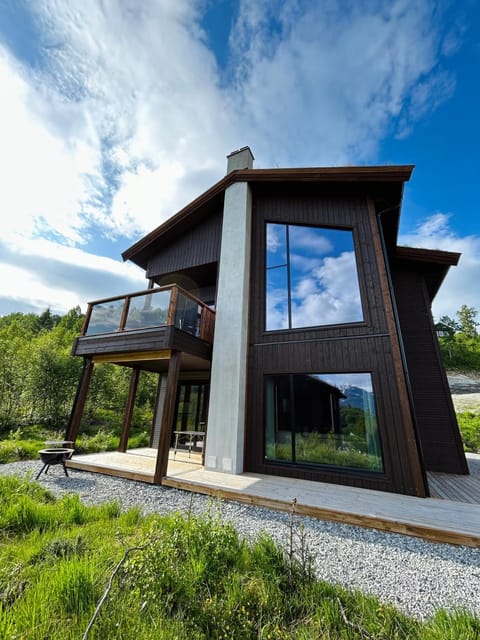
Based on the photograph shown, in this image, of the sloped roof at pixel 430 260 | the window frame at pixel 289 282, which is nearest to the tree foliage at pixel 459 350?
the sloped roof at pixel 430 260

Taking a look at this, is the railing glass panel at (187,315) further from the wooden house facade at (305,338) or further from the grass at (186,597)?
the grass at (186,597)

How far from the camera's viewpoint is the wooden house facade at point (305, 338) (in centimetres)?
486

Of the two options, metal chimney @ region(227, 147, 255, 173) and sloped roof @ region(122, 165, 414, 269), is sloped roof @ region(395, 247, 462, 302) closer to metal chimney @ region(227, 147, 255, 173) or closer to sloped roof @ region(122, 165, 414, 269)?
sloped roof @ region(122, 165, 414, 269)

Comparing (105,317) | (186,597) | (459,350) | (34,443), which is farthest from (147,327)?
(459,350)

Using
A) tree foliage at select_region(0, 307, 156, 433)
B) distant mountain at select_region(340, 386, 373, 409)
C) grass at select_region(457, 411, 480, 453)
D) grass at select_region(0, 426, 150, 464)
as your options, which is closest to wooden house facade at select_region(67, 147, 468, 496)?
distant mountain at select_region(340, 386, 373, 409)

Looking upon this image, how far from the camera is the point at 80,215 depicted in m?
→ 10.2

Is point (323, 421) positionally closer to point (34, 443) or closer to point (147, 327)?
point (147, 327)

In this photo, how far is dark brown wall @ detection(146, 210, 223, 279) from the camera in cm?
797

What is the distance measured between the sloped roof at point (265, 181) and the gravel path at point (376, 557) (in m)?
A: 6.28

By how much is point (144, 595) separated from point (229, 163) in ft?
30.4

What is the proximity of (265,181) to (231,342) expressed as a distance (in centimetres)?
442

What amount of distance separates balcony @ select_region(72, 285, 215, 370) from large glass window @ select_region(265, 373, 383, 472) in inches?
86.3

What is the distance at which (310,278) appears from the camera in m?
6.33

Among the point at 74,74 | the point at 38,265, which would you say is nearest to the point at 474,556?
the point at 74,74
